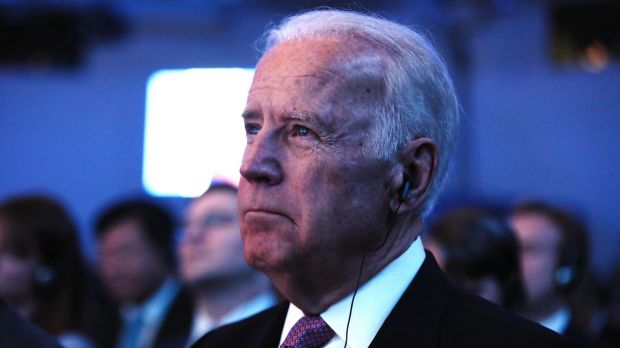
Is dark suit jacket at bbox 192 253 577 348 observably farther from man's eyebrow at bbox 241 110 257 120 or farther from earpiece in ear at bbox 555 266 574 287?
earpiece in ear at bbox 555 266 574 287

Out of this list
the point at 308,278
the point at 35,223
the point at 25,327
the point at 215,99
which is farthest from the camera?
the point at 215,99

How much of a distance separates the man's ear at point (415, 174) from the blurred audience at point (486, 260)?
3.82 feet

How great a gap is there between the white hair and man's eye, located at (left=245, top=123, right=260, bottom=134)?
0.61 ft

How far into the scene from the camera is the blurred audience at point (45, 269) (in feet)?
11.3

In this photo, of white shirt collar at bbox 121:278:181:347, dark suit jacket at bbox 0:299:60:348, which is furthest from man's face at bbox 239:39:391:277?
white shirt collar at bbox 121:278:181:347

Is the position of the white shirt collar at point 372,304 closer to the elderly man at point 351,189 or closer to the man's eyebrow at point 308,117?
the elderly man at point 351,189

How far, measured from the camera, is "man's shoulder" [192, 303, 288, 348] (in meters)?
1.88

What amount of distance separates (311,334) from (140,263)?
2893 mm

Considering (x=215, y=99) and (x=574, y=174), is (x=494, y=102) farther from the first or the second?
(x=215, y=99)

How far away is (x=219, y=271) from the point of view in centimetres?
355

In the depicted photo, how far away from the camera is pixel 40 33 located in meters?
9.13

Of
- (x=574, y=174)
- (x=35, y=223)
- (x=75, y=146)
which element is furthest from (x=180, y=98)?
(x=35, y=223)

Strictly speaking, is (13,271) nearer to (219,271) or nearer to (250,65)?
(219,271)

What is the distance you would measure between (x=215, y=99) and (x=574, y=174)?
3.56 meters
